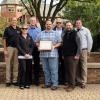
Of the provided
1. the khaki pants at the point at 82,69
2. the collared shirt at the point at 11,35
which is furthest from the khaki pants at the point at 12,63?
the khaki pants at the point at 82,69

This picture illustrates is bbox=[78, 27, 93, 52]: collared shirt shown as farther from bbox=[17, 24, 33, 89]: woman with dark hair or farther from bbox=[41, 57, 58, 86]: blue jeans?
bbox=[17, 24, 33, 89]: woman with dark hair

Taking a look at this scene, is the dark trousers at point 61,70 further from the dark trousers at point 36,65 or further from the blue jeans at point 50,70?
the dark trousers at point 36,65

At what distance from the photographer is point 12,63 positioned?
13.2 m

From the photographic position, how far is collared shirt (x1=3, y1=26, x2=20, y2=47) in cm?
1287

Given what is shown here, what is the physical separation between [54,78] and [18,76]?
1093 mm

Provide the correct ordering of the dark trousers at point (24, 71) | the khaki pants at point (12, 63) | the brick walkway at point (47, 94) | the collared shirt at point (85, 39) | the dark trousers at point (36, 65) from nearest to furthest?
the brick walkway at point (47, 94)
the collared shirt at point (85, 39)
the dark trousers at point (24, 71)
the khaki pants at point (12, 63)
the dark trousers at point (36, 65)

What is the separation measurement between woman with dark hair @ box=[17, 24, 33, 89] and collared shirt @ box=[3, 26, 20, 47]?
15 centimetres

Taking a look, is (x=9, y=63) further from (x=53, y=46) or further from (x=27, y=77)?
(x=53, y=46)

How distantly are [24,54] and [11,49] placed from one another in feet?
1.57

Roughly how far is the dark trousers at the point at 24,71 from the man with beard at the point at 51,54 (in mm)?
450

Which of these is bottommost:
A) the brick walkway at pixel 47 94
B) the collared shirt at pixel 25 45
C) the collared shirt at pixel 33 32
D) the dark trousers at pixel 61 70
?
the brick walkway at pixel 47 94

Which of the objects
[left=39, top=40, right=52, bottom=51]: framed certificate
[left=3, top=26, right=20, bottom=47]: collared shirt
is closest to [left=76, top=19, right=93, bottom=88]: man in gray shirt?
[left=39, top=40, right=52, bottom=51]: framed certificate

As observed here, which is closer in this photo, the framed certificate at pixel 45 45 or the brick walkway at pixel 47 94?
the brick walkway at pixel 47 94

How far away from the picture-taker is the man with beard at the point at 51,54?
1266 cm
